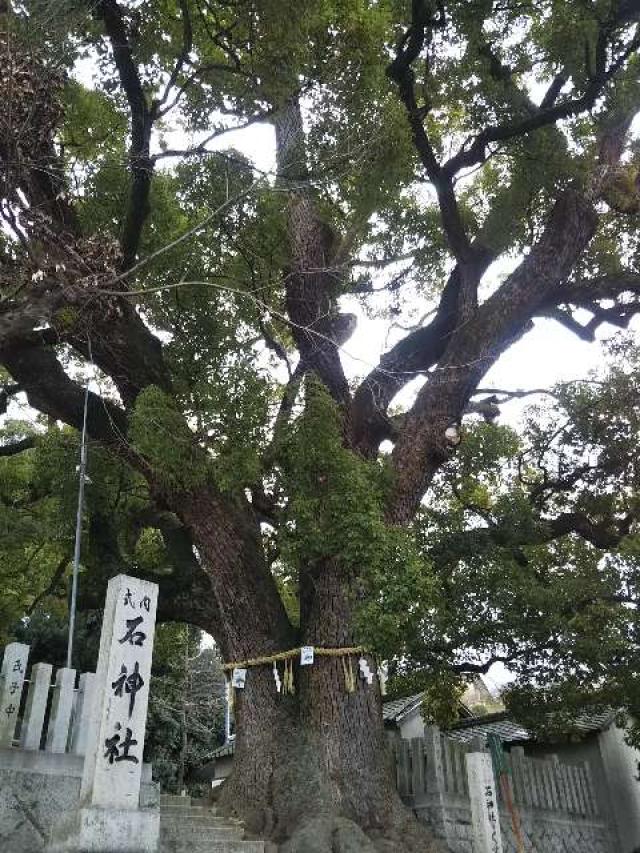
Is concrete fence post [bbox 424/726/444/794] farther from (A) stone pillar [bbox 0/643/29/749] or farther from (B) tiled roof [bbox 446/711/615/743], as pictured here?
(A) stone pillar [bbox 0/643/29/749]

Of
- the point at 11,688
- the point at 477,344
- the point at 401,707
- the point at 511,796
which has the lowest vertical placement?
the point at 511,796

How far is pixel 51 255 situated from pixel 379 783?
19.2 ft

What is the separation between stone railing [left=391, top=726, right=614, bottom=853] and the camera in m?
7.89

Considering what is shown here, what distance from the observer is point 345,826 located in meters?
6.45

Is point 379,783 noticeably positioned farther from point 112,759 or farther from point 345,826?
point 112,759

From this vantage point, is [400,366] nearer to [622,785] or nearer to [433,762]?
[433,762]

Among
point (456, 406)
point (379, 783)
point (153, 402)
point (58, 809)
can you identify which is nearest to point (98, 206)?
point (153, 402)

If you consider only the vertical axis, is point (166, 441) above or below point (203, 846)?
above

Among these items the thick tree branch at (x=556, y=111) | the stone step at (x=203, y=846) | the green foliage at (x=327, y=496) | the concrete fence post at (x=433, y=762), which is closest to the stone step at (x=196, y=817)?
the stone step at (x=203, y=846)

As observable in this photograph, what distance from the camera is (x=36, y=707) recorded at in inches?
279

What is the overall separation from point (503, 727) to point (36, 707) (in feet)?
29.7

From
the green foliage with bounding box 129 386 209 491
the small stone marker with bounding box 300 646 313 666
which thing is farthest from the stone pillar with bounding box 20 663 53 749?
the small stone marker with bounding box 300 646 313 666

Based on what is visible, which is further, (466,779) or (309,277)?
(309,277)

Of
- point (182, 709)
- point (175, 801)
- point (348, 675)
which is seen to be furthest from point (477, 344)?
point (182, 709)
